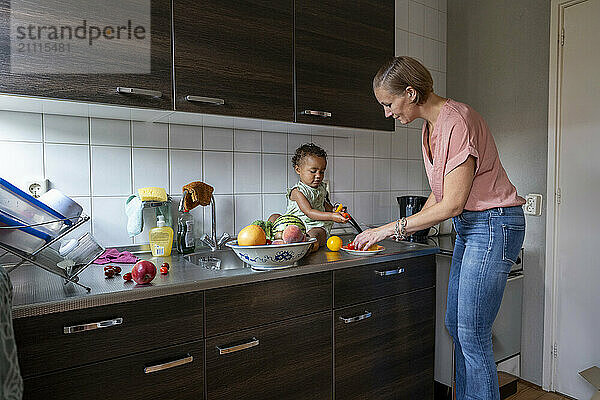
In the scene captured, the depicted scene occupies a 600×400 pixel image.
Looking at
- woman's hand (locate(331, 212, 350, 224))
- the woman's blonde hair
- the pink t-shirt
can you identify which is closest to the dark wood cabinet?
woman's hand (locate(331, 212, 350, 224))

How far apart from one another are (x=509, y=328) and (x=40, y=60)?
7.86 ft

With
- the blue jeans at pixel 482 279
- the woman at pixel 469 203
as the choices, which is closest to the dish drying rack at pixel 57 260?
the woman at pixel 469 203

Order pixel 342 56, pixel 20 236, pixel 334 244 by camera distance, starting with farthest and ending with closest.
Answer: pixel 342 56, pixel 334 244, pixel 20 236

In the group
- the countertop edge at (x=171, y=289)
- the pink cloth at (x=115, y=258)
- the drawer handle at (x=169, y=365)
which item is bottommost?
the drawer handle at (x=169, y=365)

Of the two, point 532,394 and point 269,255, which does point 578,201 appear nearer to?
point 532,394

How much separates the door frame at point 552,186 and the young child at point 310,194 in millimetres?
1207

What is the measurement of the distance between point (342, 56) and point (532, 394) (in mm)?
1997

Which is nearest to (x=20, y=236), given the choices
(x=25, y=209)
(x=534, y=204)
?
(x=25, y=209)

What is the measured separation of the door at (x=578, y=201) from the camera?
7.09ft

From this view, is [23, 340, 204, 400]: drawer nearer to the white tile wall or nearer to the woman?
the white tile wall

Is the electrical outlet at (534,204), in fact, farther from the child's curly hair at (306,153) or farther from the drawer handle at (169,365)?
the drawer handle at (169,365)

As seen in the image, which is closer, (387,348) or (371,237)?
(371,237)

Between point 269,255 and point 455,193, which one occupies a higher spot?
point 455,193

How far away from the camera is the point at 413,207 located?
2.44 m
